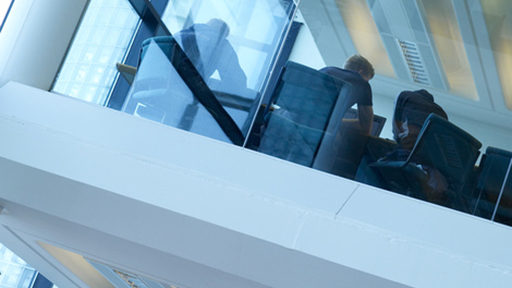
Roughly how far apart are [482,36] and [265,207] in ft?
4.19

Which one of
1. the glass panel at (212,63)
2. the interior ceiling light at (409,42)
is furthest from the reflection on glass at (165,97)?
the interior ceiling light at (409,42)

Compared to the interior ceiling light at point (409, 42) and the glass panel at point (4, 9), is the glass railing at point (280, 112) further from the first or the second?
the glass panel at point (4, 9)

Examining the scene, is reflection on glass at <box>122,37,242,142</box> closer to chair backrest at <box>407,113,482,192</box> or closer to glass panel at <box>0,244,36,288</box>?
chair backrest at <box>407,113,482,192</box>

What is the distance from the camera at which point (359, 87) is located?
3326 millimetres

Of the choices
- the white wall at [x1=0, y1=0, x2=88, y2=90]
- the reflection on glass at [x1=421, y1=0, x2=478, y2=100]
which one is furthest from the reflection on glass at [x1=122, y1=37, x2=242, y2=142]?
the reflection on glass at [x1=421, y1=0, x2=478, y2=100]

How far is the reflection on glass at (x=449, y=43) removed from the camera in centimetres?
324

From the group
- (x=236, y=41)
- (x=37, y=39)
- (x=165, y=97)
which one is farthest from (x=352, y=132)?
(x=37, y=39)

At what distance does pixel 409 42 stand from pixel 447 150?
53 cm

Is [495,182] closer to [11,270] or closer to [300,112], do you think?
[300,112]

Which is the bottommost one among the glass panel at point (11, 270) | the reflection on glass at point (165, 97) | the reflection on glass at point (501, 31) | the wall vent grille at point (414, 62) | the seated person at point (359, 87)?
the glass panel at point (11, 270)

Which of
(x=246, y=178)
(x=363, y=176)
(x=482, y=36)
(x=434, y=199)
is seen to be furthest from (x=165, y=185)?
(x=482, y=36)

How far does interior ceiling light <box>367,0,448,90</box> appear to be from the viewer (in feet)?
10.8

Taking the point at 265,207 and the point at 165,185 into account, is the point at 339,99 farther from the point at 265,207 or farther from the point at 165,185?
the point at 165,185

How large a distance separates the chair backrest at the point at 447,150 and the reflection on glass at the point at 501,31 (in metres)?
0.28
